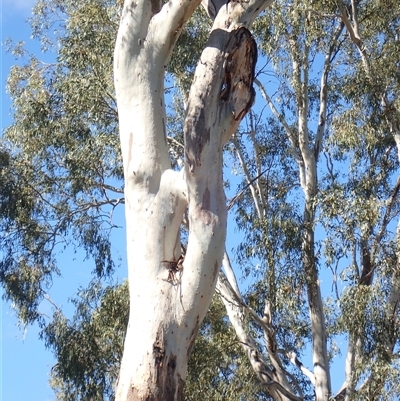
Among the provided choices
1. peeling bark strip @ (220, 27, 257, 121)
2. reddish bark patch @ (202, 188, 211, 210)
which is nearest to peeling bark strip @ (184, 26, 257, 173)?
peeling bark strip @ (220, 27, 257, 121)

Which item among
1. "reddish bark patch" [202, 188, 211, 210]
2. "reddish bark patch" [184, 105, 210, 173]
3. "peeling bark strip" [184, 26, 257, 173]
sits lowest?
"reddish bark patch" [202, 188, 211, 210]

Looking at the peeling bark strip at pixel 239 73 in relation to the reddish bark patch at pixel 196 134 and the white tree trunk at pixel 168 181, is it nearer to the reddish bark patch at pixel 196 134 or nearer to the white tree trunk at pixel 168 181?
the white tree trunk at pixel 168 181

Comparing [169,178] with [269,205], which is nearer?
[169,178]

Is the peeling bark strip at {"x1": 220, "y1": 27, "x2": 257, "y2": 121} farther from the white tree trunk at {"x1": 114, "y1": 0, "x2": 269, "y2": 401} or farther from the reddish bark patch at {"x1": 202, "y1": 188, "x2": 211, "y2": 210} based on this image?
the reddish bark patch at {"x1": 202, "y1": 188, "x2": 211, "y2": 210}

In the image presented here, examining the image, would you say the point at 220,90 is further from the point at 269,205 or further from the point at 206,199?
the point at 269,205

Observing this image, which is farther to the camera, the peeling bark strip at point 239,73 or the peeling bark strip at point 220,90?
the peeling bark strip at point 239,73

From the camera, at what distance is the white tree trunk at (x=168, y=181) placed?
402cm

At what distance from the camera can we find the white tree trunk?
13.2 feet

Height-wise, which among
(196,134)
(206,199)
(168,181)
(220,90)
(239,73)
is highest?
(239,73)

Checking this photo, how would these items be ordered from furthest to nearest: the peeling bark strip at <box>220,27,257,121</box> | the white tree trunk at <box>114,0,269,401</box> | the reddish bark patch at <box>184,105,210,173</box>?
the peeling bark strip at <box>220,27,257,121</box>
the reddish bark patch at <box>184,105,210,173</box>
the white tree trunk at <box>114,0,269,401</box>

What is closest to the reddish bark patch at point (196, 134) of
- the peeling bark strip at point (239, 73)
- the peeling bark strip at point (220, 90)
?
the peeling bark strip at point (220, 90)

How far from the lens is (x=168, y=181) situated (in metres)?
4.39

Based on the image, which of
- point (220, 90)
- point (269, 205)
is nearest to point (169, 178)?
point (220, 90)

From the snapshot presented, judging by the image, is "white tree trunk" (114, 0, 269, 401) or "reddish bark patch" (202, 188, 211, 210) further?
"reddish bark patch" (202, 188, 211, 210)
